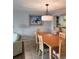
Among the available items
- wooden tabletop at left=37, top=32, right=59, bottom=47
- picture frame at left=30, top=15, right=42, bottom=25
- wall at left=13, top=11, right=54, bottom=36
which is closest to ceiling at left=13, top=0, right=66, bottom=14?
picture frame at left=30, top=15, right=42, bottom=25

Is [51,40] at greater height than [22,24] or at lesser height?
lesser

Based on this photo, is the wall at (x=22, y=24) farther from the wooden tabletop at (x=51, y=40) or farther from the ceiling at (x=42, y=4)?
the wooden tabletop at (x=51, y=40)

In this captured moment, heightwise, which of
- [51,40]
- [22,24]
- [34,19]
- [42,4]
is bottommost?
[51,40]

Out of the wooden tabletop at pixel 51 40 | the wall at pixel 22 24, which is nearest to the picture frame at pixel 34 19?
the wall at pixel 22 24

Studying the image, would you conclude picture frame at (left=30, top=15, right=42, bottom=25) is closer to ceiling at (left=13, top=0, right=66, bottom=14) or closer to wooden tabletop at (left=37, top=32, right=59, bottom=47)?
ceiling at (left=13, top=0, right=66, bottom=14)

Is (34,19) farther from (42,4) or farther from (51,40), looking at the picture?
(51,40)

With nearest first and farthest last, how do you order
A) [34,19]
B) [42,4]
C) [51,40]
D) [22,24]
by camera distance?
[51,40]
[42,4]
[22,24]
[34,19]

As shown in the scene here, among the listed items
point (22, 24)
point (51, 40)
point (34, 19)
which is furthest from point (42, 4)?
point (22, 24)
